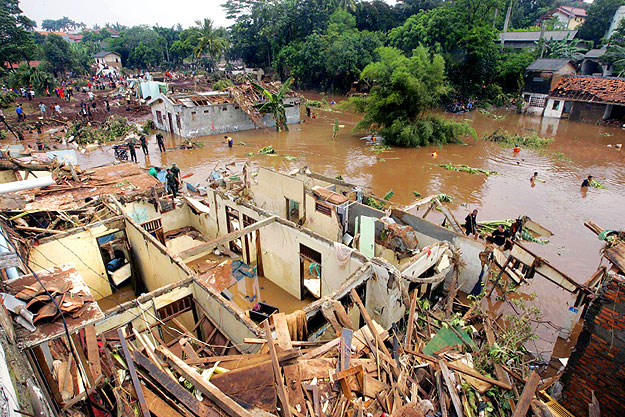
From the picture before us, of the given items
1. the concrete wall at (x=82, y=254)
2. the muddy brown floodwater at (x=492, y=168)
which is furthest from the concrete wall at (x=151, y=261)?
the muddy brown floodwater at (x=492, y=168)

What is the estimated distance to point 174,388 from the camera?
185 inches

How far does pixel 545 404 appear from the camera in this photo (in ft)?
18.3

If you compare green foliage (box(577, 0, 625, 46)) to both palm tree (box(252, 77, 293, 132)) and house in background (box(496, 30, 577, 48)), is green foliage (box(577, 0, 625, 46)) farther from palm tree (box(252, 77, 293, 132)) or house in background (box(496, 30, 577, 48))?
palm tree (box(252, 77, 293, 132))

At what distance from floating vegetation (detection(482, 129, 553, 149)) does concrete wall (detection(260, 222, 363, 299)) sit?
983 inches

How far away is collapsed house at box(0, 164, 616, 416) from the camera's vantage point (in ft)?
15.9

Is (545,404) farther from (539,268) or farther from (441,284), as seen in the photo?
(441,284)

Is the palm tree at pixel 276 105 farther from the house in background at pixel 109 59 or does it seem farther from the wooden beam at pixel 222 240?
the house in background at pixel 109 59

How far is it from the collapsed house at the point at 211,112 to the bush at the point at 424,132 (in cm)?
1193

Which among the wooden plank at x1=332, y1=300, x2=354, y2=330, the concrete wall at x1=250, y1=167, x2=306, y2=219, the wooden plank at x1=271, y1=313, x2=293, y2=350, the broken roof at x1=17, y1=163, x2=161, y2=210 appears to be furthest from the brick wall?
the broken roof at x1=17, y1=163, x2=161, y2=210

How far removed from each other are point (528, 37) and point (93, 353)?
63016 millimetres

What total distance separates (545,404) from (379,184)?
52.4 ft

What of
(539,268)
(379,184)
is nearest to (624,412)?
(539,268)

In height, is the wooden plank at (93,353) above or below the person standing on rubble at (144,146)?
above

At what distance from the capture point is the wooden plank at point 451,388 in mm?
5422
